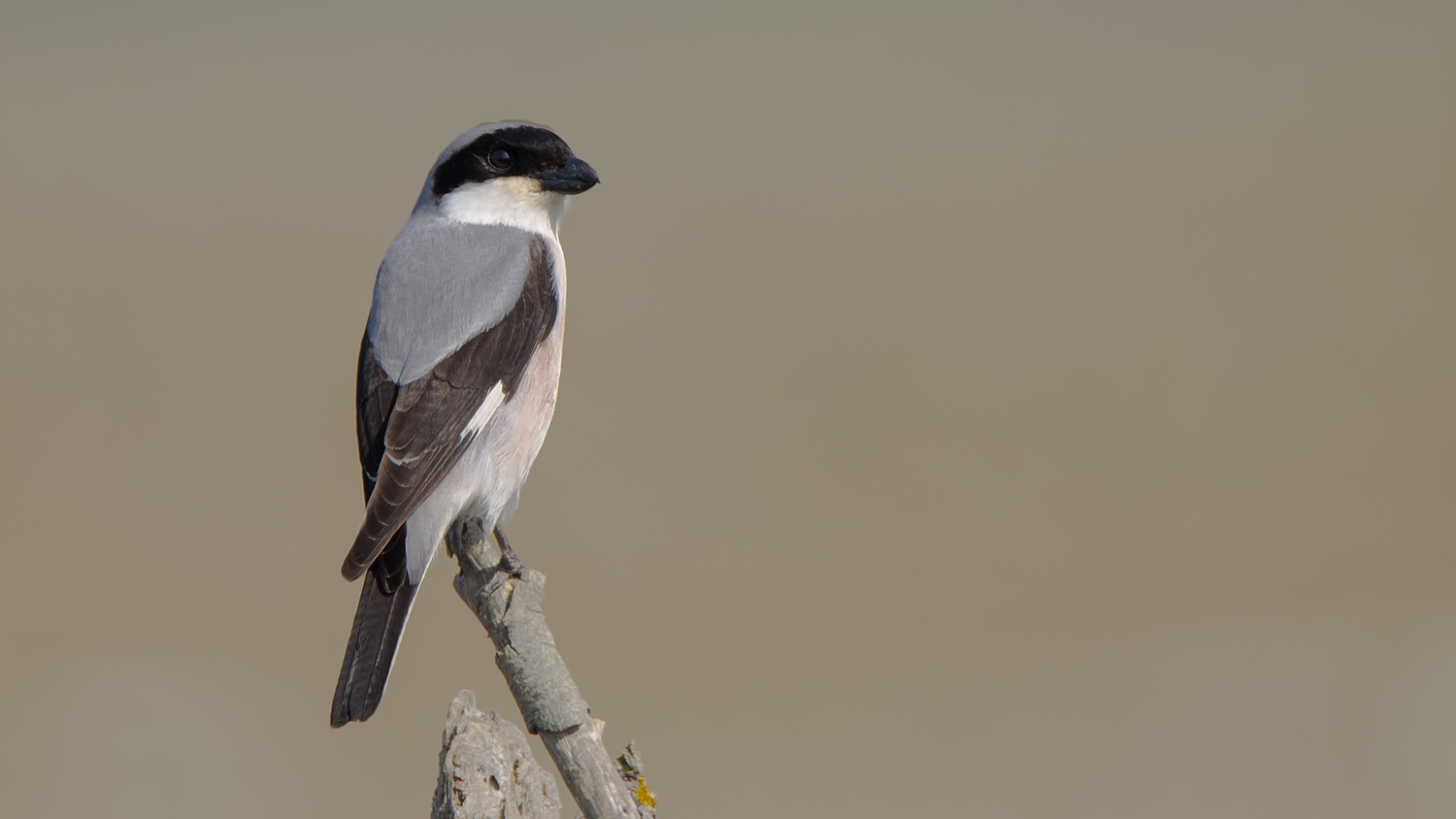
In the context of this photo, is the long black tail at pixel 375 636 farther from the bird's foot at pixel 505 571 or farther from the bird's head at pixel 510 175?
the bird's head at pixel 510 175

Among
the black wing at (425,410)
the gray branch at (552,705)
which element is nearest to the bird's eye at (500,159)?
the black wing at (425,410)

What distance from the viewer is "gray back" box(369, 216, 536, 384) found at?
287cm

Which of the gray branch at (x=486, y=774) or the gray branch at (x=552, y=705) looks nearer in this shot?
the gray branch at (x=552, y=705)

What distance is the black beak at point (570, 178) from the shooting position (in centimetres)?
317

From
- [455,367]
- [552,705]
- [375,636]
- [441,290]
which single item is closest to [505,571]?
[375,636]

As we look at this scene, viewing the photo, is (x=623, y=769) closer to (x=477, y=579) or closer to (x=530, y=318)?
(x=477, y=579)

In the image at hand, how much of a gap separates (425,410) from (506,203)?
0.79 meters

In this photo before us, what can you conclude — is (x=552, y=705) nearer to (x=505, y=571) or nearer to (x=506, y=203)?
(x=505, y=571)

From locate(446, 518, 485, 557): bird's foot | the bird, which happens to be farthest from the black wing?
locate(446, 518, 485, 557): bird's foot

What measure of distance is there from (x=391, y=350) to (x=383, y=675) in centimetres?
85

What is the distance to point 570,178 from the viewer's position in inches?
125

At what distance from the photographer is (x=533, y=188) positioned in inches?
128

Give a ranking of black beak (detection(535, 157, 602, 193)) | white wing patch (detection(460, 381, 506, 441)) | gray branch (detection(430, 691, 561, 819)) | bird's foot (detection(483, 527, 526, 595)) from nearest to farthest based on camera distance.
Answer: gray branch (detection(430, 691, 561, 819))
bird's foot (detection(483, 527, 526, 595))
white wing patch (detection(460, 381, 506, 441))
black beak (detection(535, 157, 602, 193))

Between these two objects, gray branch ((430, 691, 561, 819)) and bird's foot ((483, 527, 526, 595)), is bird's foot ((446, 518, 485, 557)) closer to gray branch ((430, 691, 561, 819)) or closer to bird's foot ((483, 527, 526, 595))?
bird's foot ((483, 527, 526, 595))
